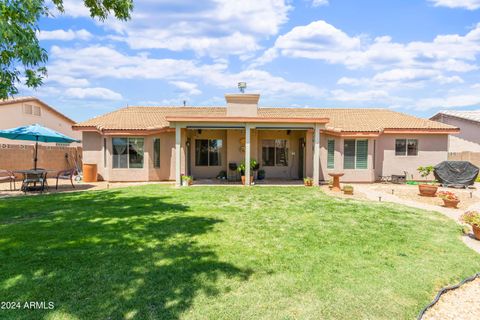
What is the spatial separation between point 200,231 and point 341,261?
325 cm

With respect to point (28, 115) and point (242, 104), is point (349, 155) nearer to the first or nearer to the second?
point (242, 104)

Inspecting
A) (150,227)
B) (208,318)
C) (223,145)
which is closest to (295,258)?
(208,318)

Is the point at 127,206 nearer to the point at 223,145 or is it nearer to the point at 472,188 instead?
the point at 223,145

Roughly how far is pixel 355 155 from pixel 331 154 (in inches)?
55.8

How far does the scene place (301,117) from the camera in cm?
1511

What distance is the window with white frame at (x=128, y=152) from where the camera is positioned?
55.0ft

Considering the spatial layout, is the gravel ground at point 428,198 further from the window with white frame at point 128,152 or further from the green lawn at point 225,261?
the window with white frame at point 128,152

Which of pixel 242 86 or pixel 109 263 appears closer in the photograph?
pixel 109 263

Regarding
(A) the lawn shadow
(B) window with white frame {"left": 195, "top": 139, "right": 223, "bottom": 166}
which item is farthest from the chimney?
(A) the lawn shadow

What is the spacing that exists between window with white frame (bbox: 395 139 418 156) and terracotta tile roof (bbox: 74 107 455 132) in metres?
0.91

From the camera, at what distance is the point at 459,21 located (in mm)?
14273

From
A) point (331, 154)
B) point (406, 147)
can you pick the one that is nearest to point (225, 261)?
point (331, 154)

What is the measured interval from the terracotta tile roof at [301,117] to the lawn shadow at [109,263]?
9.70 m

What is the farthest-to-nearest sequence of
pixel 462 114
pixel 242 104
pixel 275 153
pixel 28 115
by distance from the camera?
pixel 462 114 → pixel 28 115 → pixel 275 153 → pixel 242 104
